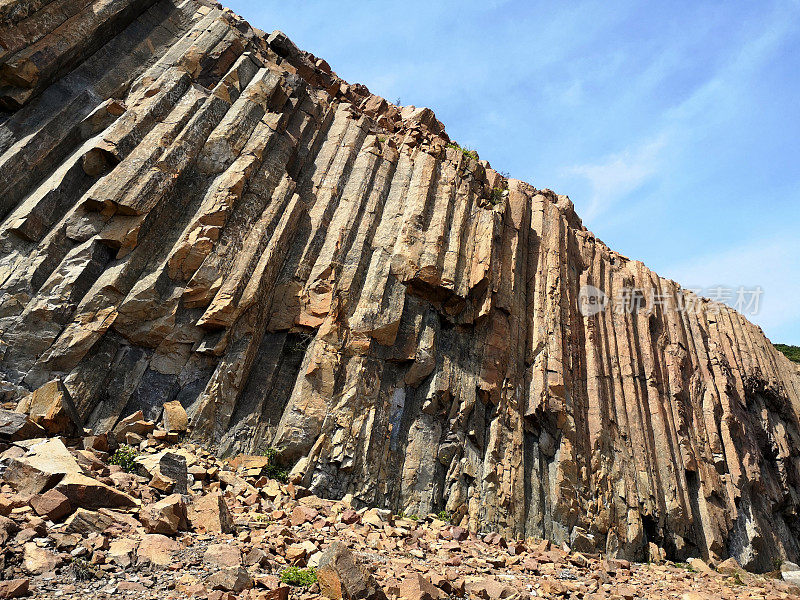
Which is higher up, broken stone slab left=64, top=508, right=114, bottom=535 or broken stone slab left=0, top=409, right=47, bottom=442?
broken stone slab left=0, top=409, right=47, bottom=442

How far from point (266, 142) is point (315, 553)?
1221cm

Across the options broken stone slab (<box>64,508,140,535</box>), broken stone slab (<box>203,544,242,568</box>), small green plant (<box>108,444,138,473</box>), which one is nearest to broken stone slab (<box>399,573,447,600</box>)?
broken stone slab (<box>203,544,242,568</box>)

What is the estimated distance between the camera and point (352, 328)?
50.2ft

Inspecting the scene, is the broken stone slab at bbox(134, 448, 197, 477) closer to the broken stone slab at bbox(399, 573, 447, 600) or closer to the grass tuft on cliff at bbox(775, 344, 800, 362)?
the broken stone slab at bbox(399, 573, 447, 600)

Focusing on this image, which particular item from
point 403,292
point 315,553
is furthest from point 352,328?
point 315,553

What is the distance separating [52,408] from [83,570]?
16.5ft

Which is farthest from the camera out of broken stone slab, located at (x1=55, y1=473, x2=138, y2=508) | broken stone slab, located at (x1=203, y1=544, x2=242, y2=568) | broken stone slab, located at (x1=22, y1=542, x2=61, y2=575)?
broken stone slab, located at (x1=55, y1=473, x2=138, y2=508)

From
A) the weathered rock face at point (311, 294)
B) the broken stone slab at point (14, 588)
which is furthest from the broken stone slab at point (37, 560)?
the weathered rock face at point (311, 294)

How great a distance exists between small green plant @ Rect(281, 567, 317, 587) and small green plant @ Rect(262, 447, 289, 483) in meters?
5.33

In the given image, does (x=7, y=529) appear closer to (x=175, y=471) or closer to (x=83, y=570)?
(x=83, y=570)

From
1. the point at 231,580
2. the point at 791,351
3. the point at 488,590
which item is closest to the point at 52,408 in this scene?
the point at 231,580

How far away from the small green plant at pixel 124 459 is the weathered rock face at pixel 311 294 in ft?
4.37

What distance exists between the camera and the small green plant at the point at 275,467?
12781mm

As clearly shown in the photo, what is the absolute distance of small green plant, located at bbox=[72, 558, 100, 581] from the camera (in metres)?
A: 6.39
